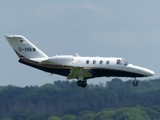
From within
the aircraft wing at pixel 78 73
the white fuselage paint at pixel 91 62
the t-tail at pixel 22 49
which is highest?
the t-tail at pixel 22 49

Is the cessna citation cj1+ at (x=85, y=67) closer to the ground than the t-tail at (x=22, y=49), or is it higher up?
closer to the ground

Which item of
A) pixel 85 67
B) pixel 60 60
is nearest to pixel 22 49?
pixel 60 60

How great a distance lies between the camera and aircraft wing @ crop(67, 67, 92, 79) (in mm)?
72500

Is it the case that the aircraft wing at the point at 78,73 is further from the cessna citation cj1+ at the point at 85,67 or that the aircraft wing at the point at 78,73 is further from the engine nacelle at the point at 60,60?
the engine nacelle at the point at 60,60

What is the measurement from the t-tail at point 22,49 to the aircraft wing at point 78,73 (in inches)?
187

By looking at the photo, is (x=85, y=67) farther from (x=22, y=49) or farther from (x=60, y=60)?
(x=22, y=49)

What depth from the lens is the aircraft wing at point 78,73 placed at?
72500mm

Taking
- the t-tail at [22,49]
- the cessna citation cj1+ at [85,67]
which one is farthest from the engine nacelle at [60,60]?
the t-tail at [22,49]

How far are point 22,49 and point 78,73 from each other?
24.1ft

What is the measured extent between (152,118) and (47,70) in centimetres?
5893

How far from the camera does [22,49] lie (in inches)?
3014

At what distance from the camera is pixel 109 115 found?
125000 millimetres

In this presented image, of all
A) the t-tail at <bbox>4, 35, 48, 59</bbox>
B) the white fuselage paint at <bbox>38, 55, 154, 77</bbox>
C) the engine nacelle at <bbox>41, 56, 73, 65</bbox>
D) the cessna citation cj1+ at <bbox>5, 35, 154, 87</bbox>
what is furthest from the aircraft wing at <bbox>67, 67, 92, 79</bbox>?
the t-tail at <bbox>4, 35, 48, 59</bbox>

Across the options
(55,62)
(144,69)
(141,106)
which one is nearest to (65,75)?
(55,62)
